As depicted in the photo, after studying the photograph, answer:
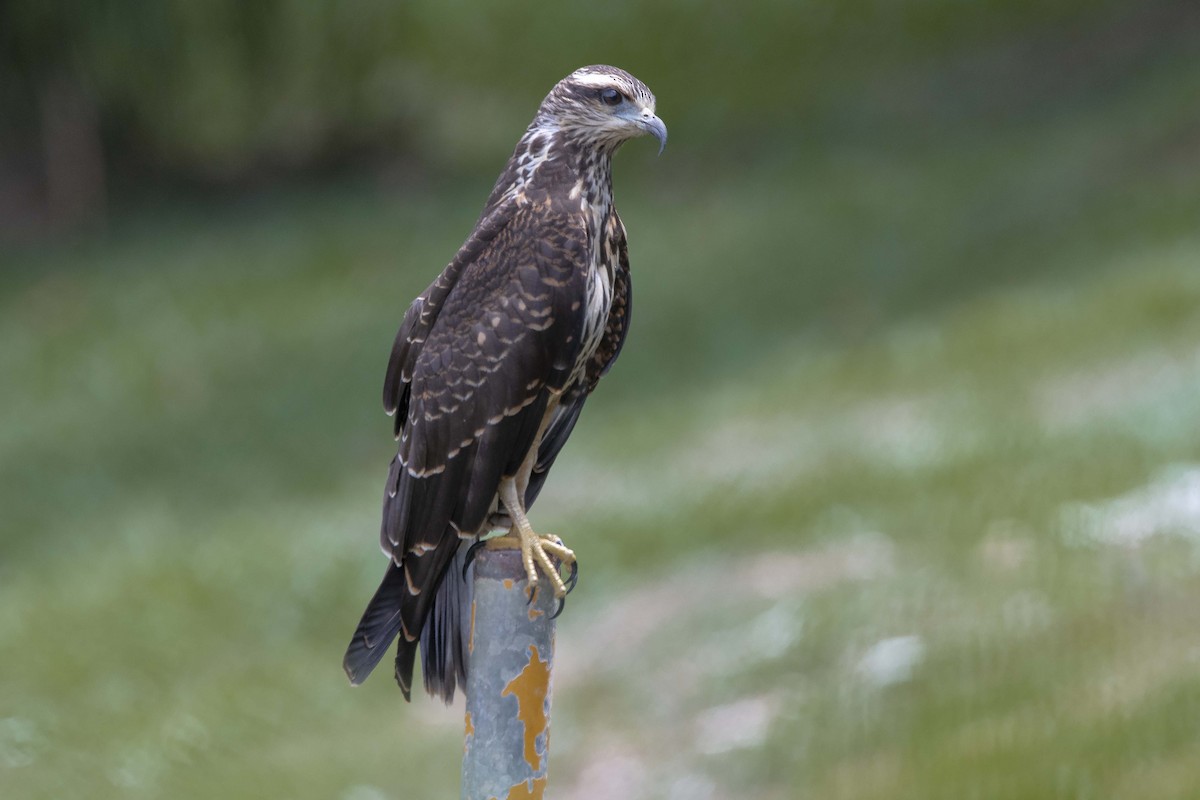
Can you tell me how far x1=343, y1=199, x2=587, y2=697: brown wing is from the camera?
3.80 metres

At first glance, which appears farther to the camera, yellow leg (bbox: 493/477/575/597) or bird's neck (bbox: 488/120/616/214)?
bird's neck (bbox: 488/120/616/214)

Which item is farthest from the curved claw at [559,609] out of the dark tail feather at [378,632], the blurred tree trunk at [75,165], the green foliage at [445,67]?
the blurred tree trunk at [75,165]

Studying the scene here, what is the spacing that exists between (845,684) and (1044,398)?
4102mm

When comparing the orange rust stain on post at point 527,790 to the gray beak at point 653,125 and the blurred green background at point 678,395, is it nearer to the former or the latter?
the gray beak at point 653,125

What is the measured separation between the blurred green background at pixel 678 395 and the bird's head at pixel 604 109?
2.83 metres

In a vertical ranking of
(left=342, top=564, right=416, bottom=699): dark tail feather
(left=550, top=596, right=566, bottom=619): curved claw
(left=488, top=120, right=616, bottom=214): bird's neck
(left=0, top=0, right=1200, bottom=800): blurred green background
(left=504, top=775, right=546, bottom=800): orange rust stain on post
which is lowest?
(left=504, top=775, right=546, bottom=800): orange rust stain on post

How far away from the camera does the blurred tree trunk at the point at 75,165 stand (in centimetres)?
1759

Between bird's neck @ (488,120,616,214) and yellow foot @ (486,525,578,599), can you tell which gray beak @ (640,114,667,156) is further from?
yellow foot @ (486,525,578,599)

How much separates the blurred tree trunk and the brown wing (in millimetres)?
14789

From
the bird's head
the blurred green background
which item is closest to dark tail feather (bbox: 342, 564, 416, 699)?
the bird's head

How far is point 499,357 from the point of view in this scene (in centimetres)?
387

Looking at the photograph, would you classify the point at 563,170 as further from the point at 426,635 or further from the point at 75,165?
the point at 75,165

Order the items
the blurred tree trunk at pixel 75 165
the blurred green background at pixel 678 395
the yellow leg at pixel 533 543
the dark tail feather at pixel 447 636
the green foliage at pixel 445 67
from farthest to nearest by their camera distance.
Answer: the blurred tree trunk at pixel 75 165
the green foliage at pixel 445 67
the blurred green background at pixel 678 395
the dark tail feather at pixel 447 636
the yellow leg at pixel 533 543

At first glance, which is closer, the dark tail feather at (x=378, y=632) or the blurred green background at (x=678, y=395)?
the dark tail feather at (x=378, y=632)
